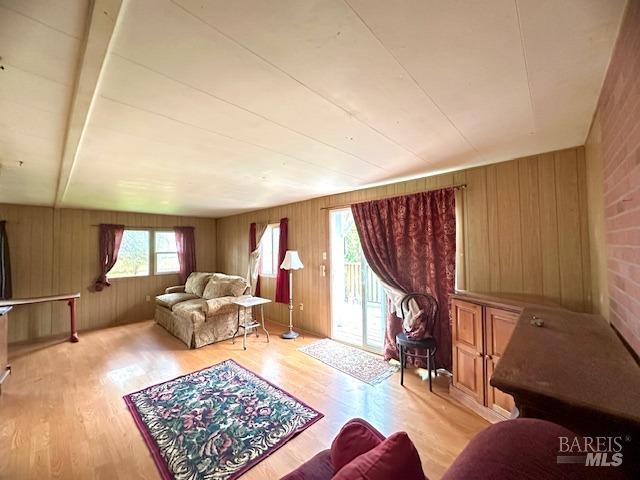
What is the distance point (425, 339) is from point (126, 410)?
293cm

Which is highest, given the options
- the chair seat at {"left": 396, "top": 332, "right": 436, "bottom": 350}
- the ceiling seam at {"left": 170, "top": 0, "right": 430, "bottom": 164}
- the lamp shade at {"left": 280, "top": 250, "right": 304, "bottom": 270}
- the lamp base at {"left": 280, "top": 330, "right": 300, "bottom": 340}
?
the ceiling seam at {"left": 170, "top": 0, "right": 430, "bottom": 164}

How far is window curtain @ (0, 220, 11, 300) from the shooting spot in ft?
12.9

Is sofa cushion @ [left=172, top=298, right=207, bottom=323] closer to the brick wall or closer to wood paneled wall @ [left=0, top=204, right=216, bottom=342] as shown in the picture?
wood paneled wall @ [left=0, top=204, right=216, bottom=342]

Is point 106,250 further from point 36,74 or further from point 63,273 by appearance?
point 36,74

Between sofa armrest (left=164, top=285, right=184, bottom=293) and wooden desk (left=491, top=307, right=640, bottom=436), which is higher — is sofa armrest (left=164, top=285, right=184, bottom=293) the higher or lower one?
the lower one

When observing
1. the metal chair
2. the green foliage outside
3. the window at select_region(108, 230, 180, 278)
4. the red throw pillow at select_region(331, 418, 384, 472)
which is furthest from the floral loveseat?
the red throw pillow at select_region(331, 418, 384, 472)

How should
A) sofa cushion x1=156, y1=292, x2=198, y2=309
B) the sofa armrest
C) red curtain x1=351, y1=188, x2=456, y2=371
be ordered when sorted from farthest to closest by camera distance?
the sofa armrest
sofa cushion x1=156, y1=292, x2=198, y2=309
red curtain x1=351, y1=188, x2=456, y2=371

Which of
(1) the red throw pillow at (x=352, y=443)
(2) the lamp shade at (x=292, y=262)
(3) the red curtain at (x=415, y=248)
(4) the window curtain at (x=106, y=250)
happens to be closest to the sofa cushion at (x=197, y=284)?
(4) the window curtain at (x=106, y=250)

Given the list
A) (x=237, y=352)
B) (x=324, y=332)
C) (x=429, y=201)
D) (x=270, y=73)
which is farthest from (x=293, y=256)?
(x=270, y=73)

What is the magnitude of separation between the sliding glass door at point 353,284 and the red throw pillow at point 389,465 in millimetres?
2899

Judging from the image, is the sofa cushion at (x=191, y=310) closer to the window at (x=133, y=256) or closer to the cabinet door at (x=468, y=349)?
the window at (x=133, y=256)

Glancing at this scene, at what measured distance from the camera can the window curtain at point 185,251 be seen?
583 cm

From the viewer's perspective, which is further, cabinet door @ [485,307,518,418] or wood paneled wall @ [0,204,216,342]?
wood paneled wall @ [0,204,216,342]

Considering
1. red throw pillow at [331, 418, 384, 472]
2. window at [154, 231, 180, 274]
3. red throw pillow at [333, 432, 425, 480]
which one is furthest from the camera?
window at [154, 231, 180, 274]
